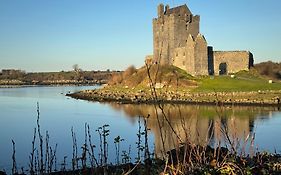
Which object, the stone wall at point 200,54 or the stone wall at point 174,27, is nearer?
the stone wall at point 200,54

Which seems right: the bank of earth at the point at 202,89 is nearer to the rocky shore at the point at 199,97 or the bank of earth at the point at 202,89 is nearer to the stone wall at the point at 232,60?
the rocky shore at the point at 199,97

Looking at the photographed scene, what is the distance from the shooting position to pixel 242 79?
154 feet

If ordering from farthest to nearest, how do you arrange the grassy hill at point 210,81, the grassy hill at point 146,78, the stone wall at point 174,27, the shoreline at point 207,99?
the stone wall at point 174,27 < the grassy hill at point 146,78 < the grassy hill at point 210,81 < the shoreline at point 207,99

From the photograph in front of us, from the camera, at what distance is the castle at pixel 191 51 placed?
48.7m

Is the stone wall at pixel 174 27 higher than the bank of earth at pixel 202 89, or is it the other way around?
the stone wall at pixel 174 27

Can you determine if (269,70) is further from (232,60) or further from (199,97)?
(199,97)

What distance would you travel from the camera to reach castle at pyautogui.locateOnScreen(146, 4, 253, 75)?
48.7m

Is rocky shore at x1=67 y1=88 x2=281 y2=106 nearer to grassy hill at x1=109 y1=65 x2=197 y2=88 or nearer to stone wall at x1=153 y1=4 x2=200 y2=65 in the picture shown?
grassy hill at x1=109 y1=65 x2=197 y2=88

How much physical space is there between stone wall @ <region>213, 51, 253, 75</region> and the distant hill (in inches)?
130

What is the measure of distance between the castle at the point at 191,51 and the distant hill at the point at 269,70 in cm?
240

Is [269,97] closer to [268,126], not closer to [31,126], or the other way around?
[268,126]

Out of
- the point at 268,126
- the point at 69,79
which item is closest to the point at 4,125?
the point at 268,126

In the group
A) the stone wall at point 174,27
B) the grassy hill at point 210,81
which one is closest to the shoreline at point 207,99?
the grassy hill at point 210,81

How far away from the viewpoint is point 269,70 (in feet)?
183
